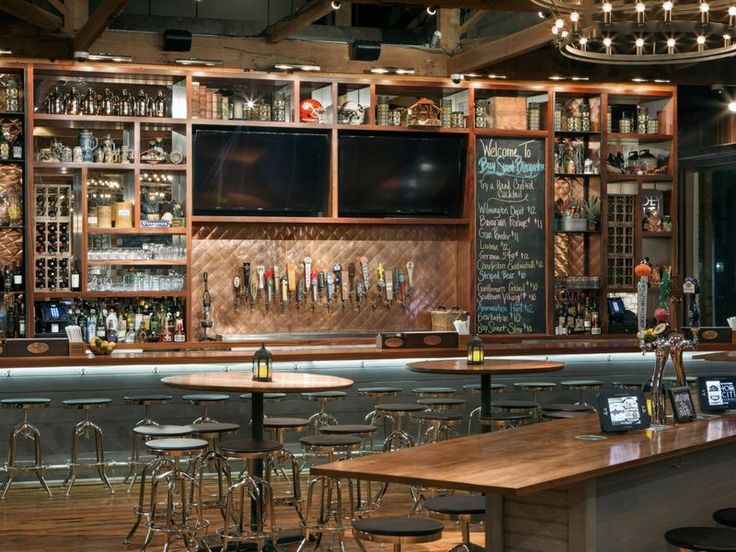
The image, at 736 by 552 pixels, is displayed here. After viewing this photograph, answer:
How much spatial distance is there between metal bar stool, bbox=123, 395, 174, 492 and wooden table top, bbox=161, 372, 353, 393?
1.36 meters

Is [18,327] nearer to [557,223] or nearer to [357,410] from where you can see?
[357,410]

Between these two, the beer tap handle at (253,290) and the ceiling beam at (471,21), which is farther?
the beer tap handle at (253,290)

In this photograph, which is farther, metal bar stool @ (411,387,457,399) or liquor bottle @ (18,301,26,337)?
liquor bottle @ (18,301,26,337)

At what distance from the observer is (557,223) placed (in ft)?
35.6

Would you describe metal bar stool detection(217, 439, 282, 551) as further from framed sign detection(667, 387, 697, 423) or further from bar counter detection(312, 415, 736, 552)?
framed sign detection(667, 387, 697, 423)

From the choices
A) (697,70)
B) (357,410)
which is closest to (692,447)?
(357,410)

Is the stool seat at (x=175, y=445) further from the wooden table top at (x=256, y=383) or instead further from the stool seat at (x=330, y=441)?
the stool seat at (x=330, y=441)

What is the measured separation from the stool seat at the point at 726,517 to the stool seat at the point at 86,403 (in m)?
4.39

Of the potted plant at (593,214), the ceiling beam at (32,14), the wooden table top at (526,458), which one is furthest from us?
the potted plant at (593,214)

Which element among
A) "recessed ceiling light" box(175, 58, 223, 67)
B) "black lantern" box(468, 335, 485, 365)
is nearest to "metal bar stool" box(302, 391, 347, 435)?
"black lantern" box(468, 335, 485, 365)

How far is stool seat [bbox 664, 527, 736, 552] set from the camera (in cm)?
379

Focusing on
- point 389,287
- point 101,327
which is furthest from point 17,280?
point 389,287

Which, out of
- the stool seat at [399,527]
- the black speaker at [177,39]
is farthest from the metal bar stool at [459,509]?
the black speaker at [177,39]

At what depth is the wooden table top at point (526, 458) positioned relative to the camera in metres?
3.37
